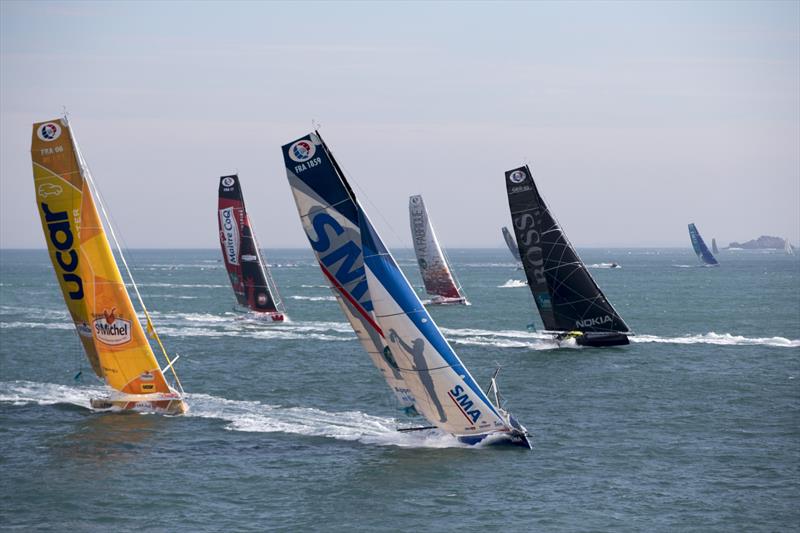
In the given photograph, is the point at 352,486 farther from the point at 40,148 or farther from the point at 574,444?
the point at 40,148

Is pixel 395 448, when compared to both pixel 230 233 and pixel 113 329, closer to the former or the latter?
pixel 113 329

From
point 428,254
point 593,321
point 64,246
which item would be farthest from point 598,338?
point 428,254

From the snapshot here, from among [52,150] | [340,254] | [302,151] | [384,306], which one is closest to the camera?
[302,151]

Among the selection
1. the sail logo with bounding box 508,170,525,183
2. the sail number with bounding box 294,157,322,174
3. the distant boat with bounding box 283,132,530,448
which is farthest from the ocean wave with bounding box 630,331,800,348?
the sail number with bounding box 294,157,322,174

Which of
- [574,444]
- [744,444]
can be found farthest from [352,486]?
[744,444]

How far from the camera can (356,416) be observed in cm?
3794

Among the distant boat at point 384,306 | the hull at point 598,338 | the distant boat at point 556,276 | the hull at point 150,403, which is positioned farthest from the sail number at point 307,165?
the hull at point 598,338

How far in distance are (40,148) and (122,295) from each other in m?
6.05

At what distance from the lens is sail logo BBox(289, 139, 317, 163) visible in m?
30.4

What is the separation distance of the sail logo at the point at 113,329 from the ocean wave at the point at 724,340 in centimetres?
3455

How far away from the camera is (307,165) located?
30.5 meters

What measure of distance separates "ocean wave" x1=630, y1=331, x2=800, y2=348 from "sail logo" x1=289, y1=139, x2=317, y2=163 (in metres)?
37.2

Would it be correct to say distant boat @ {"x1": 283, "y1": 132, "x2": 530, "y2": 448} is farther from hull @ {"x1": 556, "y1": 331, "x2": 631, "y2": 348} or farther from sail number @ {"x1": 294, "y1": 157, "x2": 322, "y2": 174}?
hull @ {"x1": 556, "y1": 331, "x2": 631, "y2": 348}

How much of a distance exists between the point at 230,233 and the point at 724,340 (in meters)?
35.3
